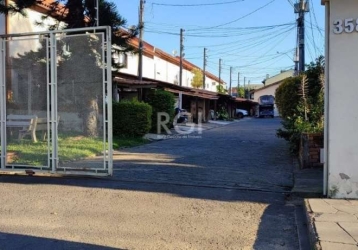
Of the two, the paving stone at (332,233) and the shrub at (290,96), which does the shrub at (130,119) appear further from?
the paving stone at (332,233)

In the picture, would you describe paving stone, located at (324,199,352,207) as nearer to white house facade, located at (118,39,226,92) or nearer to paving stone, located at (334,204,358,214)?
paving stone, located at (334,204,358,214)

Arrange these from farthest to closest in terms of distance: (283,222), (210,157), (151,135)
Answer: (151,135), (210,157), (283,222)

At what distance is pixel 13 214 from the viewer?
564 cm

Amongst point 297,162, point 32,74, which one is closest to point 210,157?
point 297,162

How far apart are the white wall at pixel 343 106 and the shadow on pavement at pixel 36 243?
3.65 metres

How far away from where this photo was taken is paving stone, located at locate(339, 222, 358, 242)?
170 inches

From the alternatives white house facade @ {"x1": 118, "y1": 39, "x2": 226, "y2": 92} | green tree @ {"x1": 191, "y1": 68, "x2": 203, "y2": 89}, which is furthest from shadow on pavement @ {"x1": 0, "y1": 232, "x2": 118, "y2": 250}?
green tree @ {"x1": 191, "y1": 68, "x2": 203, "y2": 89}

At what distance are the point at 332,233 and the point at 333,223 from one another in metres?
0.40

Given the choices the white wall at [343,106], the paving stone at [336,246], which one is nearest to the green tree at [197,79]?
the white wall at [343,106]

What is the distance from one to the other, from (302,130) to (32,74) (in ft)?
21.2

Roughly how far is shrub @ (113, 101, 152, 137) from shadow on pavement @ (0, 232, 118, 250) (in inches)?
516

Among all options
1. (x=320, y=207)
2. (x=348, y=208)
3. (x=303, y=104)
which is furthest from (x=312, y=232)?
(x=303, y=104)

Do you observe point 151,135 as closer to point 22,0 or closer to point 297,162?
point 22,0

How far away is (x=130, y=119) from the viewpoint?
1778 cm
